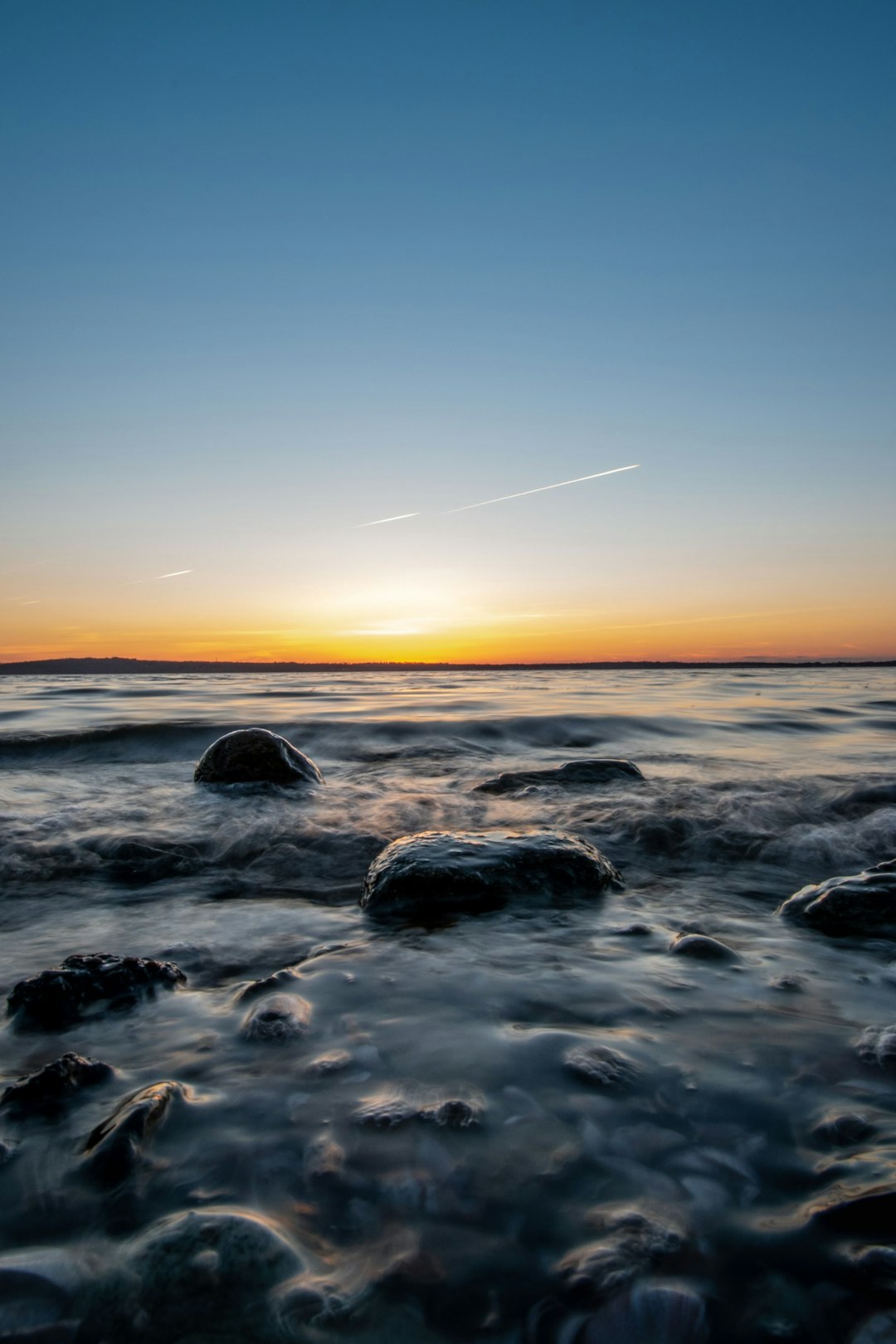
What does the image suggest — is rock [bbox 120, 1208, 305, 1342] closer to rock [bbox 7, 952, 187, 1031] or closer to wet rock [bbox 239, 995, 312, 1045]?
wet rock [bbox 239, 995, 312, 1045]

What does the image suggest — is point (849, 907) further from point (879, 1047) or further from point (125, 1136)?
point (125, 1136)

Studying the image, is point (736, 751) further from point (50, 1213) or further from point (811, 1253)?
point (50, 1213)

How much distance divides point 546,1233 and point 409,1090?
524 mm

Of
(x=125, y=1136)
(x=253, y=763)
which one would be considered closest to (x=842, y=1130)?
(x=125, y=1136)

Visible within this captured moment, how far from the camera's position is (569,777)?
21.7ft

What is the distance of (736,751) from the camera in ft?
27.5

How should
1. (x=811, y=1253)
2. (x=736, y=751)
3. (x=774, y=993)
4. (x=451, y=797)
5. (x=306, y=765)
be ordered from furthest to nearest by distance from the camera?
(x=736, y=751) < (x=306, y=765) < (x=451, y=797) < (x=774, y=993) < (x=811, y=1253)

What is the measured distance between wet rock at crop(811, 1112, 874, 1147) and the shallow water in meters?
0.02

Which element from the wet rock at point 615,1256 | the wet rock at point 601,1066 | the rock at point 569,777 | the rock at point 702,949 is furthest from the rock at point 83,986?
the rock at point 569,777

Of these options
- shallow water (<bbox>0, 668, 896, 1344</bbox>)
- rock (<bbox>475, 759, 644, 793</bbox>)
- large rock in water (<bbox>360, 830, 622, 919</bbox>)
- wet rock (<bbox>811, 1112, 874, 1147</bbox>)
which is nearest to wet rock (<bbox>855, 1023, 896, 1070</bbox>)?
shallow water (<bbox>0, 668, 896, 1344</bbox>)

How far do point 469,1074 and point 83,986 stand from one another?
129cm

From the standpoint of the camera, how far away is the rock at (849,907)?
9.91 feet

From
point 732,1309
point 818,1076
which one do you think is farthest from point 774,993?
point 732,1309

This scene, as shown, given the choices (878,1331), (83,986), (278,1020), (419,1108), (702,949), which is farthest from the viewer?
(702,949)
